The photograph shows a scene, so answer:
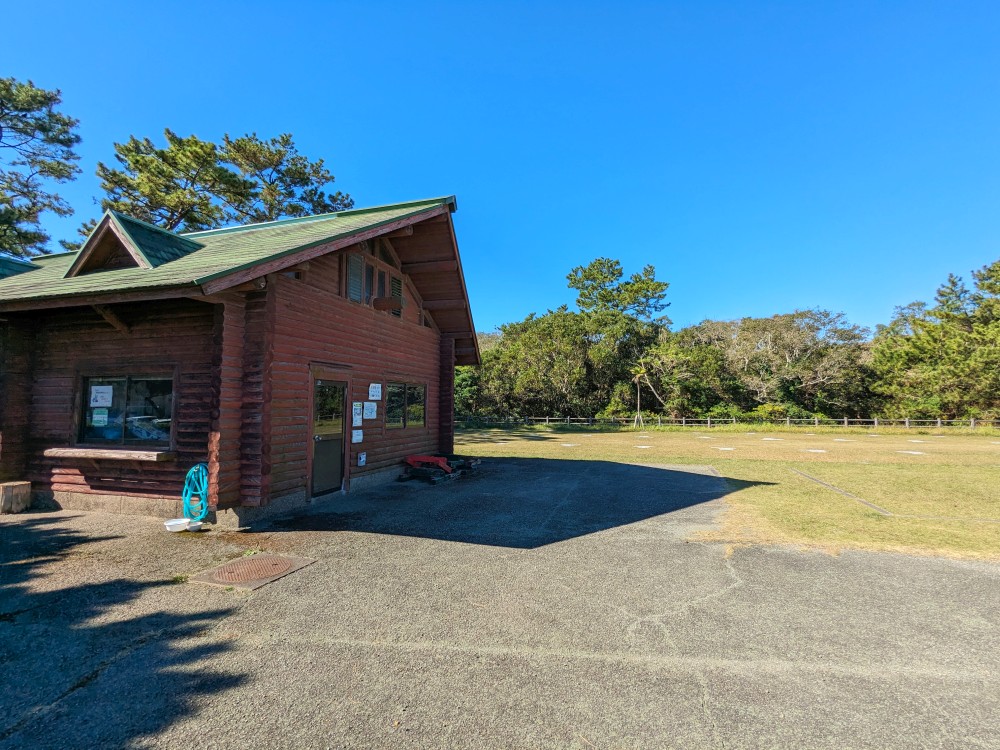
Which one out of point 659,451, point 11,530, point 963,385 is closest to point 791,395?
point 963,385

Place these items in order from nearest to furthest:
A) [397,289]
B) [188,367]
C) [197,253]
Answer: [188,367] → [197,253] → [397,289]

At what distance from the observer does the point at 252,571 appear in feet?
15.8

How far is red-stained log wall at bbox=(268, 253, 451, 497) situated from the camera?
7.21 metres

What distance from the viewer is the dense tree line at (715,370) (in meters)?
39.8

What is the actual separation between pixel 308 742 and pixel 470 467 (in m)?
10.1

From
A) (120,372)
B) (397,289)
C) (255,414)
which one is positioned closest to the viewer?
(255,414)

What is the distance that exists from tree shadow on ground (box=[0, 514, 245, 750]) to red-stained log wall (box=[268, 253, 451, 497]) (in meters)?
2.93

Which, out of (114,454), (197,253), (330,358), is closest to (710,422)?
(330,358)

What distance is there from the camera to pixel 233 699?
2729 mm

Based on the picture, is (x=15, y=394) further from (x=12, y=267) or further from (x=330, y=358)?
(x=330, y=358)

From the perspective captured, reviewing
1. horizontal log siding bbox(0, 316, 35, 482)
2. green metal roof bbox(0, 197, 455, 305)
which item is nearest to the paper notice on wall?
horizontal log siding bbox(0, 316, 35, 482)

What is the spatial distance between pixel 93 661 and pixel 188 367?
4640 mm

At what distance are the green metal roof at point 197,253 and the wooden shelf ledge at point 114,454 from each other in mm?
2307

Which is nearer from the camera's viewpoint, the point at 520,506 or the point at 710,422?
the point at 520,506
